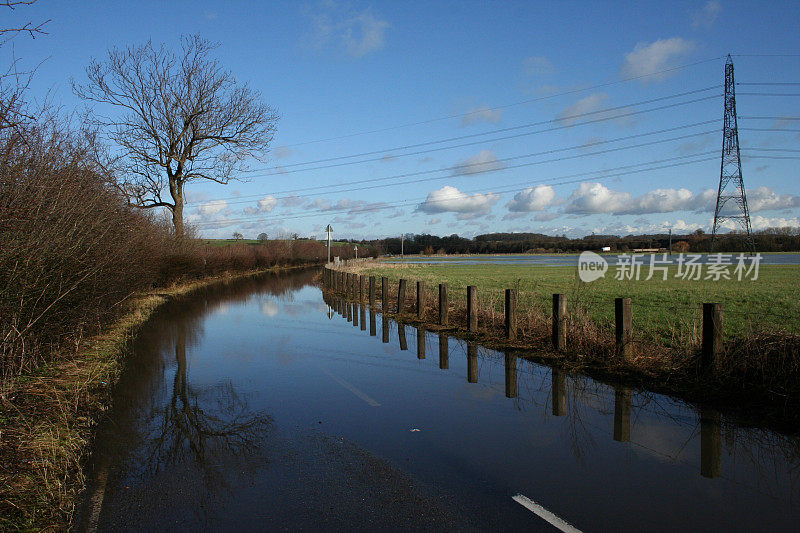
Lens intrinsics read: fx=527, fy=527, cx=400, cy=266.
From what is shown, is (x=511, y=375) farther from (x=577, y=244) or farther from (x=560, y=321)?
(x=577, y=244)

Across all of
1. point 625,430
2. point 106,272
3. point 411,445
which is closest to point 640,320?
point 625,430

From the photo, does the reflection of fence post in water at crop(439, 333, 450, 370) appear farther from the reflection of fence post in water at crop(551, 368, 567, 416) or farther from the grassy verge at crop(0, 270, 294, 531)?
the grassy verge at crop(0, 270, 294, 531)

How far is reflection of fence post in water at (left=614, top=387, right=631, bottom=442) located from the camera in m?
5.52

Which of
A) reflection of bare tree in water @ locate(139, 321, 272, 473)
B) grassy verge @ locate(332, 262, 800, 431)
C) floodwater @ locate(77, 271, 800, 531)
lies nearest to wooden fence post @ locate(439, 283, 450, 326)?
grassy verge @ locate(332, 262, 800, 431)

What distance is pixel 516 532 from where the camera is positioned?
3506 millimetres

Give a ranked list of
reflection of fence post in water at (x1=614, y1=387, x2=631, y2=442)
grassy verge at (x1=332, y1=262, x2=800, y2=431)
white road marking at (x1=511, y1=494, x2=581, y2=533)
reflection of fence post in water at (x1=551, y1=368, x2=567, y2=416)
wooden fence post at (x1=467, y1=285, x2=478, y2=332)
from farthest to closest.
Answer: wooden fence post at (x1=467, y1=285, x2=478, y2=332)
reflection of fence post in water at (x1=551, y1=368, x2=567, y2=416)
grassy verge at (x1=332, y1=262, x2=800, y2=431)
reflection of fence post in water at (x1=614, y1=387, x2=631, y2=442)
white road marking at (x1=511, y1=494, x2=581, y2=533)

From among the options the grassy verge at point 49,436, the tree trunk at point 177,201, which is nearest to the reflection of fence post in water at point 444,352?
the grassy verge at point 49,436

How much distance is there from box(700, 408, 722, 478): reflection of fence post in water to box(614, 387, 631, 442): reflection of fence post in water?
70 centimetres

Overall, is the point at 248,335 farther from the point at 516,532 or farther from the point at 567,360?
the point at 516,532

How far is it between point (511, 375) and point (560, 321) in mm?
1811

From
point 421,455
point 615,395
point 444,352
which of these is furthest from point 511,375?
point 421,455

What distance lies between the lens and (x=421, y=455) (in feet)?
16.2

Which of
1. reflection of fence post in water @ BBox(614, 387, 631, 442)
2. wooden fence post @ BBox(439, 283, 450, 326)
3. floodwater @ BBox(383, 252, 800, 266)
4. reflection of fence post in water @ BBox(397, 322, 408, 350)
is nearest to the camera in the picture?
reflection of fence post in water @ BBox(614, 387, 631, 442)

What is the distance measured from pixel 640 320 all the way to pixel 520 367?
18.2ft
